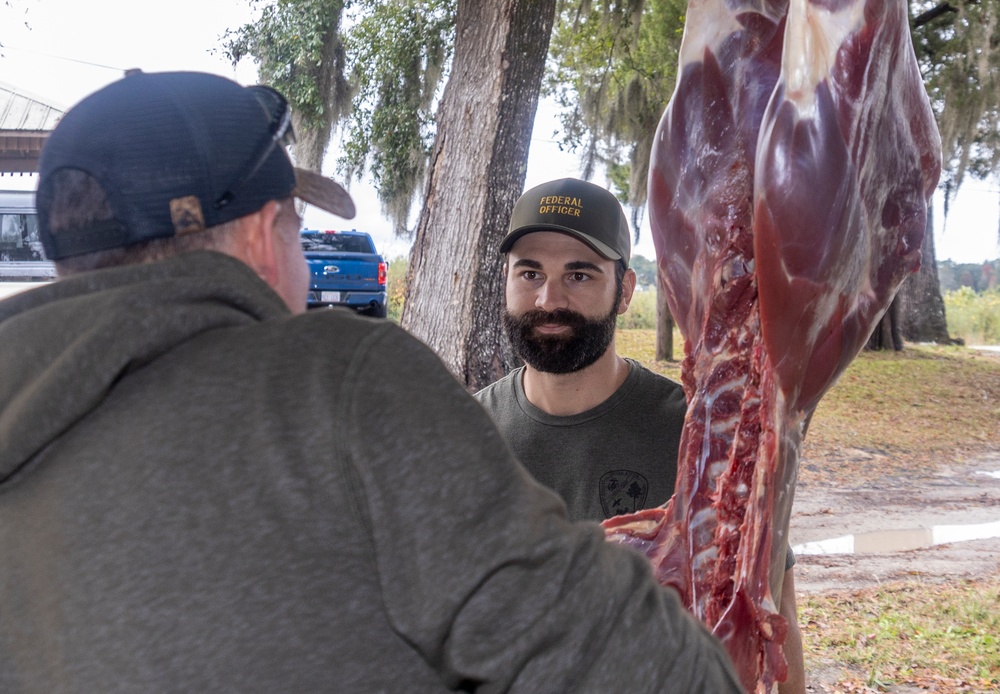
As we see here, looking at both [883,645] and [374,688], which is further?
[883,645]

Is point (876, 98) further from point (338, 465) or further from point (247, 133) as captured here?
point (338, 465)

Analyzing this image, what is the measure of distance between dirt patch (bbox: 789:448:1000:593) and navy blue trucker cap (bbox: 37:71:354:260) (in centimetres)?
518

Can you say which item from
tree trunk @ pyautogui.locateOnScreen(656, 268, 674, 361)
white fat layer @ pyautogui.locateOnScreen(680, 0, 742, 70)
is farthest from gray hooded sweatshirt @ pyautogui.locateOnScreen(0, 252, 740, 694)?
tree trunk @ pyautogui.locateOnScreen(656, 268, 674, 361)

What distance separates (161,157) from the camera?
3.29 ft

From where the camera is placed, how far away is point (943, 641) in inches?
179

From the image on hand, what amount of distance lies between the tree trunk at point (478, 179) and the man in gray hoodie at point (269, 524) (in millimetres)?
3686

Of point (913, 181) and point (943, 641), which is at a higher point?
point (913, 181)

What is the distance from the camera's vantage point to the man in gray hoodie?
882mm

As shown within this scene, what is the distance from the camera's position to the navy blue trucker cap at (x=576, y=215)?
95.7 inches

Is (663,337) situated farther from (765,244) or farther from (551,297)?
(765,244)

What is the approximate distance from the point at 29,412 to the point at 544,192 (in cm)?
178

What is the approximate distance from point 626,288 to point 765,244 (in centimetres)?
88

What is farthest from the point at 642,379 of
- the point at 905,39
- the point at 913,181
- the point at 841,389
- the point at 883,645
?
the point at 841,389

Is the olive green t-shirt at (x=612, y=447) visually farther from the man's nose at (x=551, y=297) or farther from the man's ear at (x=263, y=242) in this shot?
the man's ear at (x=263, y=242)
